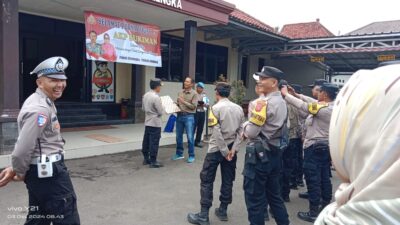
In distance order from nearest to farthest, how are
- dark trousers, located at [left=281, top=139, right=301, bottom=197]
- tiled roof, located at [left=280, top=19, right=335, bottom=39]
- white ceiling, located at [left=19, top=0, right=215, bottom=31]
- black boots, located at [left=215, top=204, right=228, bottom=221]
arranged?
black boots, located at [left=215, top=204, right=228, bottom=221], dark trousers, located at [left=281, top=139, right=301, bottom=197], white ceiling, located at [left=19, top=0, right=215, bottom=31], tiled roof, located at [left=280, top=19, right=335, bottom=39]

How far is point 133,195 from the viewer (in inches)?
191

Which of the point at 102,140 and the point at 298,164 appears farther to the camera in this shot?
the point at 102,140

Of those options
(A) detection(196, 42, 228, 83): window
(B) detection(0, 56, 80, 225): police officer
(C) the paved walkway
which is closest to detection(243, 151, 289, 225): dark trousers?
(B) detection(0, 56, 80, 225): police officer

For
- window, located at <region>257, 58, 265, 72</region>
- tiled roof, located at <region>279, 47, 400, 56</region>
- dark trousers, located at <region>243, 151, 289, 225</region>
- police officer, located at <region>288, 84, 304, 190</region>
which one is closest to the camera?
dark trousers, located at <region>243, 151, 289, 225</region>

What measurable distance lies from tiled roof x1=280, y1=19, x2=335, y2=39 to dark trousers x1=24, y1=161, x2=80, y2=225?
831 inches

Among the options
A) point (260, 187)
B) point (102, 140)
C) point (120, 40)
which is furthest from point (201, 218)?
point (120, 40)

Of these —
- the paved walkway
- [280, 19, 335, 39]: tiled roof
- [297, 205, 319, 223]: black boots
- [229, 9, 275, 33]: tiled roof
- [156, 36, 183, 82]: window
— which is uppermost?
[280, 19, 335, 39]: tiled roof

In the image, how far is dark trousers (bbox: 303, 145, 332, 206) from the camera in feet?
14.2

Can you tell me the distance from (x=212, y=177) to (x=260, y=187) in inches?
32.8

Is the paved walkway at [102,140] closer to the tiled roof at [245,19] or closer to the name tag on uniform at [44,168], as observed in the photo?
the name tag on uniform at [44,168]

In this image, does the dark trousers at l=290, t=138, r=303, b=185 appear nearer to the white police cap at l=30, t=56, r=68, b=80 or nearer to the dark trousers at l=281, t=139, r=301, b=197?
the dark trousers at l=281, t=139, r=301, b=197

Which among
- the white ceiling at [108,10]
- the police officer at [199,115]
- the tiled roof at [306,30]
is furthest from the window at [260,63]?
the police officer at [199,115]

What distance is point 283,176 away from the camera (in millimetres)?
4859

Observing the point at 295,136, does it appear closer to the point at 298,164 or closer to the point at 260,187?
the point at 298,164
